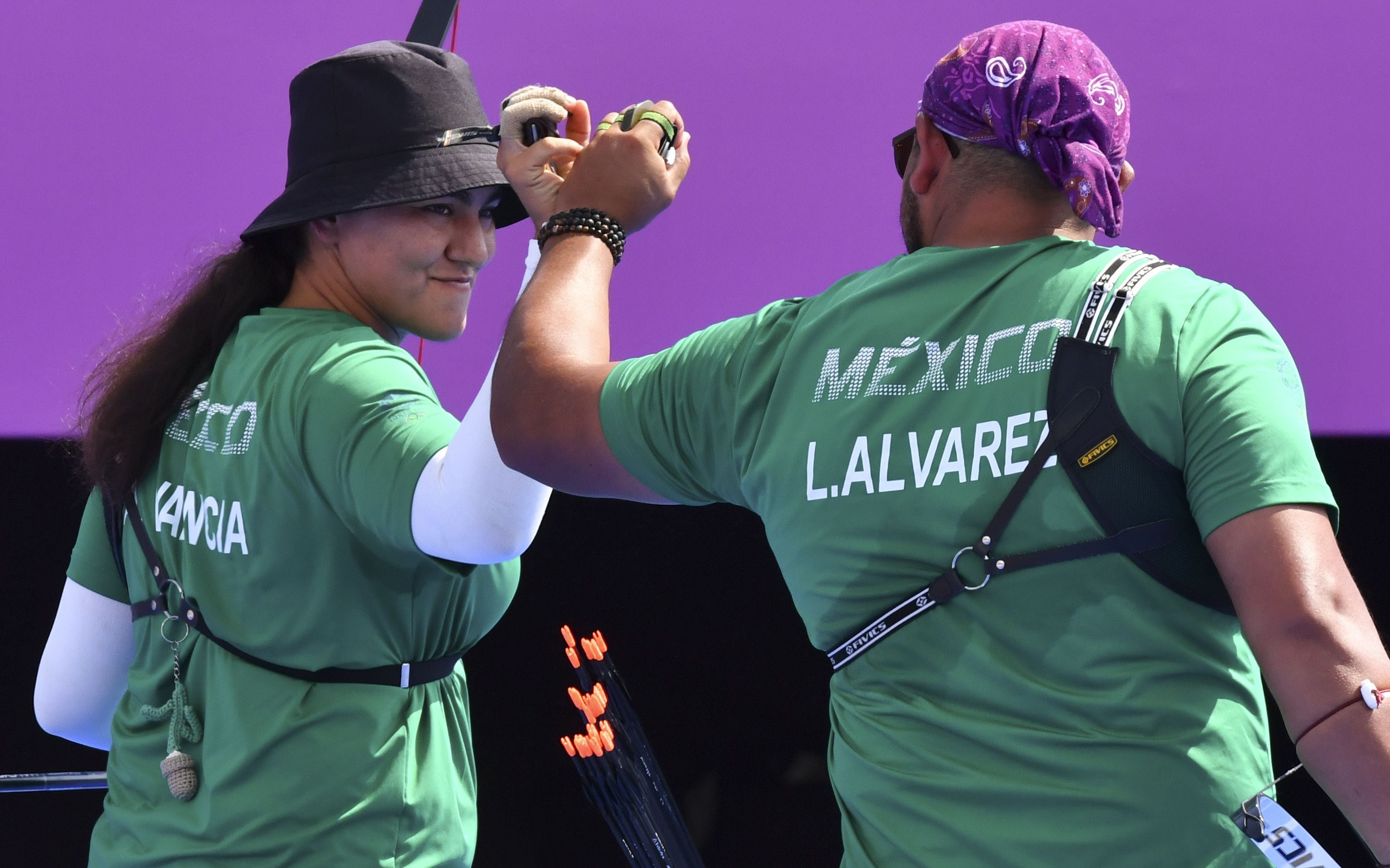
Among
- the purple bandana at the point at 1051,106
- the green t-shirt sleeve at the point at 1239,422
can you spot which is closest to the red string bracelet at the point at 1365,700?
the green t-shirt sleeve at the point at 1239,422

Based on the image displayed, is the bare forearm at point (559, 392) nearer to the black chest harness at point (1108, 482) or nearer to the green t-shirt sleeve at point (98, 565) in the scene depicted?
the black chest harness at point (1108, 482)

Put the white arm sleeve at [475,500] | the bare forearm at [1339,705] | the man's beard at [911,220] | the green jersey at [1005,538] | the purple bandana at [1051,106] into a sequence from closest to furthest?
the bare forearm at [1339,705] → the green jersey at [1005,538] → the purple bandana at [1051,106] → the man's beard at [911,220] → the white arm sleeve at [475,500]

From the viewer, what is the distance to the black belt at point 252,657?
149cm

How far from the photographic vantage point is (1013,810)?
39.5 inches

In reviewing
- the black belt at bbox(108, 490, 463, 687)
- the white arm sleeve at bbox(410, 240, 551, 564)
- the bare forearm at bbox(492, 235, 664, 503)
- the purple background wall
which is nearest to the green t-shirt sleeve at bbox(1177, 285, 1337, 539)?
the bare forearm at bbox(492, 235, 664, 503)

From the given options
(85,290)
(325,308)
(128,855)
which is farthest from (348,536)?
(85,290)

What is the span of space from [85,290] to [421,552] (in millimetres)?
2106

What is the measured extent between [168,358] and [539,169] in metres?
0.57

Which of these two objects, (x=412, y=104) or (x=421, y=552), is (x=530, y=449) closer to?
(x=421, y=552)

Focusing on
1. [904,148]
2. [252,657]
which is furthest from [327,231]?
[904,148]

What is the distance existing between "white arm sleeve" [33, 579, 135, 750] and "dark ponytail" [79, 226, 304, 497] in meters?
0.17

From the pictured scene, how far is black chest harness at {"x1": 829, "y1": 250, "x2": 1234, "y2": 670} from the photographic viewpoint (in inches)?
38.2

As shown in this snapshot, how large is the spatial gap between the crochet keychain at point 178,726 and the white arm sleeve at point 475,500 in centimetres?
37

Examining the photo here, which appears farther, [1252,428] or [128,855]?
[128,855]
